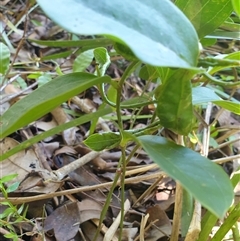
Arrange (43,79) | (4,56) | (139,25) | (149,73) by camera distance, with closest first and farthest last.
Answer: (139,25) < (149,73) < (4,56) < (43,79)

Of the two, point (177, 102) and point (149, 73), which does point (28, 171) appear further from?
point (177, 102)

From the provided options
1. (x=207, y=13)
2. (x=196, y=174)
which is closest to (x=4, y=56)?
(x=207, y=13)

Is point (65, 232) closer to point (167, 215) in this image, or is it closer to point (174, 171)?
point (167, 215)

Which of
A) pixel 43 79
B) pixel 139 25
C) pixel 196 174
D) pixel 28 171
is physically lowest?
pixel 28 171

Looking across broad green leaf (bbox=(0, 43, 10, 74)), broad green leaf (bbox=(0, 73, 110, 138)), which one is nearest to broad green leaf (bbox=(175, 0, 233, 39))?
broad green leaf (bbox=(0, 73, 110, 138))

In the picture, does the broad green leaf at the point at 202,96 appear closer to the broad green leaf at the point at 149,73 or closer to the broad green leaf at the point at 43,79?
the broad green leaf at the point at 149,73

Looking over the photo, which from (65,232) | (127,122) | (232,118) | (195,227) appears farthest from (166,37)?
(232,118)

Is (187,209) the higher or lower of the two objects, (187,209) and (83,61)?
the lower

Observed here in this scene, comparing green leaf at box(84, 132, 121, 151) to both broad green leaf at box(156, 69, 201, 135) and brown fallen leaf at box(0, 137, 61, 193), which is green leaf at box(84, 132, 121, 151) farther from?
brown fallen leaf at box(0, 137, 61, 193)
